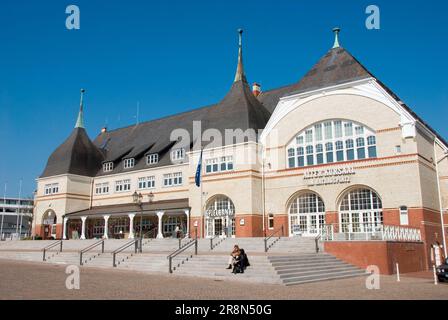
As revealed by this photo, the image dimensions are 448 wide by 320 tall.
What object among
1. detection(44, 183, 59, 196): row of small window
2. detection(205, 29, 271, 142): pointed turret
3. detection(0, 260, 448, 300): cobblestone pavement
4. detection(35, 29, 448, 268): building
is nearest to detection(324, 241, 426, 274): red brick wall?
detection(35, 29, 448, 268): building

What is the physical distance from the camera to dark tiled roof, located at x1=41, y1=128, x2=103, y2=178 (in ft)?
156

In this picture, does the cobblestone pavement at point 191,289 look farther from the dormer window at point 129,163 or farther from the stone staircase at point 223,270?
the dormer window at point 129,163

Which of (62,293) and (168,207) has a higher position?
(168,207)

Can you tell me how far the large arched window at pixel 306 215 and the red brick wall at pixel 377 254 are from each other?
262 inches

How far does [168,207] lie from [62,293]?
78.1 feet

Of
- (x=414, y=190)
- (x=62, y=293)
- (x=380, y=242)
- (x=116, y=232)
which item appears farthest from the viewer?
(x=116, y=232)

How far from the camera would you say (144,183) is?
143ft

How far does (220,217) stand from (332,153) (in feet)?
32.4

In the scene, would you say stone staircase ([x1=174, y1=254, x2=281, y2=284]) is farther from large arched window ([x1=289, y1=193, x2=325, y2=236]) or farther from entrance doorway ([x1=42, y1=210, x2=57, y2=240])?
entrance doorway ([x1=42, y1=210, x2=57, y2=240])

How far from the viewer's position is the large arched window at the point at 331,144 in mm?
29719

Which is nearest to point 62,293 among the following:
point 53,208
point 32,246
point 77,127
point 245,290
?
point 245,290

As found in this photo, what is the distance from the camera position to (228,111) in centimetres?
3697

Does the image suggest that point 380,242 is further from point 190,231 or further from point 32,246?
point 32,246

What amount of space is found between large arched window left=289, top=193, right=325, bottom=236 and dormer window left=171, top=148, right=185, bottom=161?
42.7 feet
